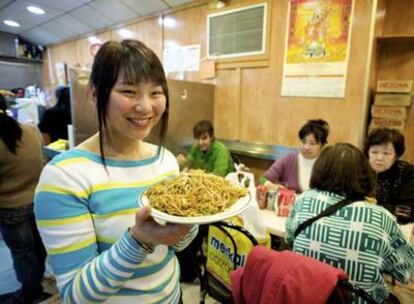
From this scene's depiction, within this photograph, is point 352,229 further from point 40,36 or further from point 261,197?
point 40,36

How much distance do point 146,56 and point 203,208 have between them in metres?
0.40

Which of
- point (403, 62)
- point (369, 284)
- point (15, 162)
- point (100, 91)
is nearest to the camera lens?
point (100, 91)

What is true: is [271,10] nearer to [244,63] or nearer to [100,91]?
[244,63]

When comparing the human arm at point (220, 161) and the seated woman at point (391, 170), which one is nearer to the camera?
the seated woman at point (391, 170)

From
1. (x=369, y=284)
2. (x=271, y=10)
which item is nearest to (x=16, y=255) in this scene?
(x=369, y=284)

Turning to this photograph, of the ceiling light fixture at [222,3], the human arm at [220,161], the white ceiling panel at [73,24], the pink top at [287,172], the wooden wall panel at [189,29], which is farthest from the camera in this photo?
the white ceiling panel at [73,24]

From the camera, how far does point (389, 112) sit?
2277 millimetres

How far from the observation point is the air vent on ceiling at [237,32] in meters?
2.79

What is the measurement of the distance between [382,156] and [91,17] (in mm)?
4404

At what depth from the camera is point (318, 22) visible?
242cm

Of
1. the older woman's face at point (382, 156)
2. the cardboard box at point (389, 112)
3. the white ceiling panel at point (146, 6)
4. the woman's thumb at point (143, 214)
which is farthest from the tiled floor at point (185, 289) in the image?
the white ceiling panel at point (146, 6)

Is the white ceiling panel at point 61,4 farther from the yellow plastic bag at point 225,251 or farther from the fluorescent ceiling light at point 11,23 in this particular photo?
the yellow plastic bag at point 225,251

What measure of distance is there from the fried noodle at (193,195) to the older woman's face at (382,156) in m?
1.44

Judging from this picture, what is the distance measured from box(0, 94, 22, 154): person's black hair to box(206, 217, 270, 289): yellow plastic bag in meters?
1.40
